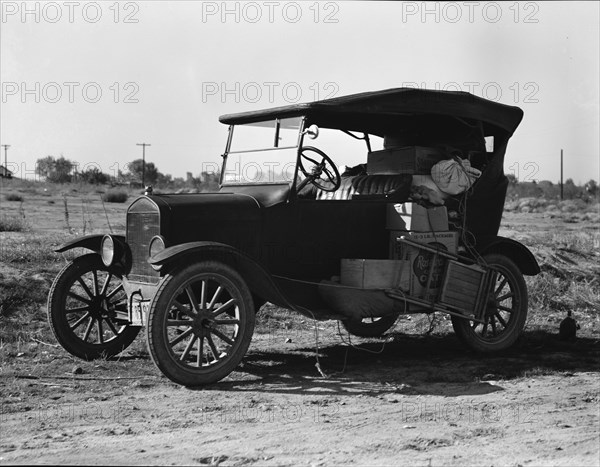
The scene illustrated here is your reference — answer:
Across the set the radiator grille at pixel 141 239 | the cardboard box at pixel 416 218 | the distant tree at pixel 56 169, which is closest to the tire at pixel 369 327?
the cardboard box at pixel 416 218

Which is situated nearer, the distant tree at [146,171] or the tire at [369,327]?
the tire at [369,327]

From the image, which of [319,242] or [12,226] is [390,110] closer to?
[319,242]

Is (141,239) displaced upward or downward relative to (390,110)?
downward

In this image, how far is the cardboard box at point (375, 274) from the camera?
26.8 feet

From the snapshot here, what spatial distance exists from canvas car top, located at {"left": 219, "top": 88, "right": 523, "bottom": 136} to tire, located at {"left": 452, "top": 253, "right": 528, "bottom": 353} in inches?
59.4

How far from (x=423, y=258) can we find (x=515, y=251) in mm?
1491

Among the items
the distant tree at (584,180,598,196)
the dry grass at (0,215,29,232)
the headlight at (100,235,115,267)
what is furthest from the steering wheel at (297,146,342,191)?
the distant tree at (584,180,598,196)

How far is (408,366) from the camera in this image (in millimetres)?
8156

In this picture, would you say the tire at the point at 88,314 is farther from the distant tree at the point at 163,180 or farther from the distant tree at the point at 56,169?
the distant tree at the point at 163,180

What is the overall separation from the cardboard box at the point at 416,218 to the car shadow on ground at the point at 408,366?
1298mm

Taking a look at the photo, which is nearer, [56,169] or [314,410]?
[314,410]

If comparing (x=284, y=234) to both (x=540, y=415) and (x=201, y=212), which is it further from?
(x=540, y=415)

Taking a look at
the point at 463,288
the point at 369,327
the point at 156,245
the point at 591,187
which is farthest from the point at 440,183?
the point at 591,187

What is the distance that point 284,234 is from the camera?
8.09 m
